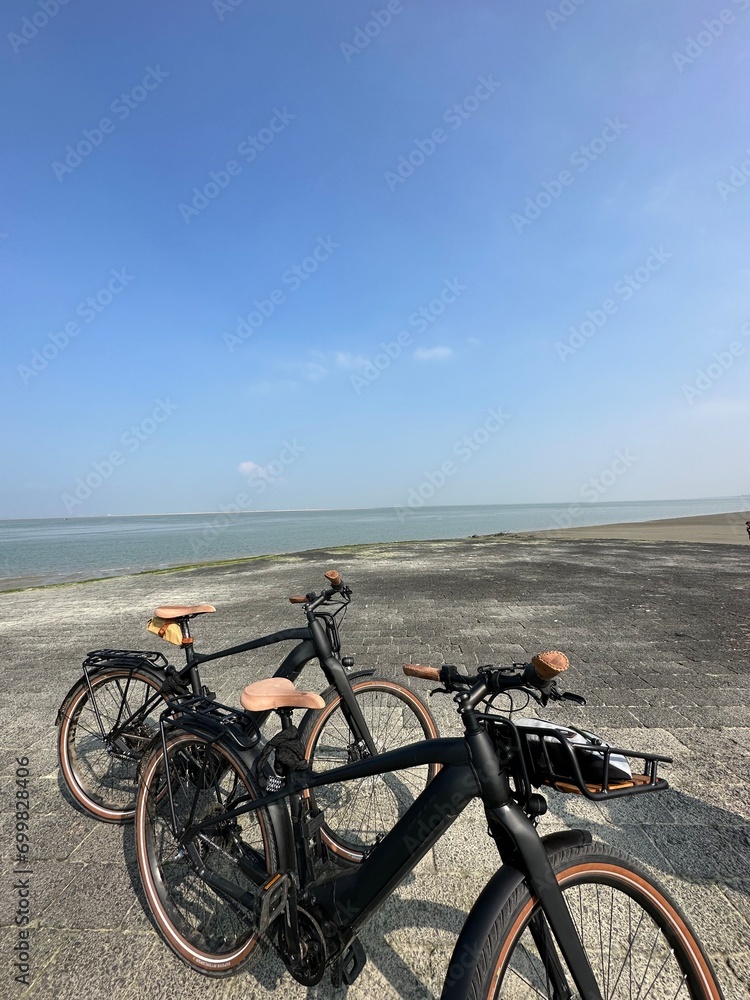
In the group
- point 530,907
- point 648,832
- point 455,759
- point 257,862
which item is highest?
point 455,759

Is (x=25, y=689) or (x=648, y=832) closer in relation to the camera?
(x=648, y=832)

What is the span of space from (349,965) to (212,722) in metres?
1.01

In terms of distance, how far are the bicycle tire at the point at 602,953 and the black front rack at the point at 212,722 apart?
1086 millimetres

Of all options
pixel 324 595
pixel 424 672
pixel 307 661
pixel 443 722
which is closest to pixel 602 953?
pixel 424 672

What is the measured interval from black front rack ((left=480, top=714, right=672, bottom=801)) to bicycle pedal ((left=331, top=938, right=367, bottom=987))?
3.11ft

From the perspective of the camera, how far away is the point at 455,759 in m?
1.44

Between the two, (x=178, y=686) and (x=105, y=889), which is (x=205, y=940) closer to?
(x=105, y=889)

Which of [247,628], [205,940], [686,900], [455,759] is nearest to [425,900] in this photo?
[205,940]

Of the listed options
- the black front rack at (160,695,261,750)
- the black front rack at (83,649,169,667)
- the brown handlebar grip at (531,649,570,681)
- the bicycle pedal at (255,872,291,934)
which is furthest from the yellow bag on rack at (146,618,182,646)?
the brown handlebar grip at (531,649,570,681)

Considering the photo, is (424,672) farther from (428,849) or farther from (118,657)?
(118,657)

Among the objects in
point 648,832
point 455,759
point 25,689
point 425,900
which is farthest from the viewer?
point 25,689

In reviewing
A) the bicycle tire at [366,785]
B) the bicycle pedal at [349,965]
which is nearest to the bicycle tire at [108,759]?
the bicycle tire at [366,785]

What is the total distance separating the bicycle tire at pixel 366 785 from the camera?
2.58 m

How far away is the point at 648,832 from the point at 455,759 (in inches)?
80.7
